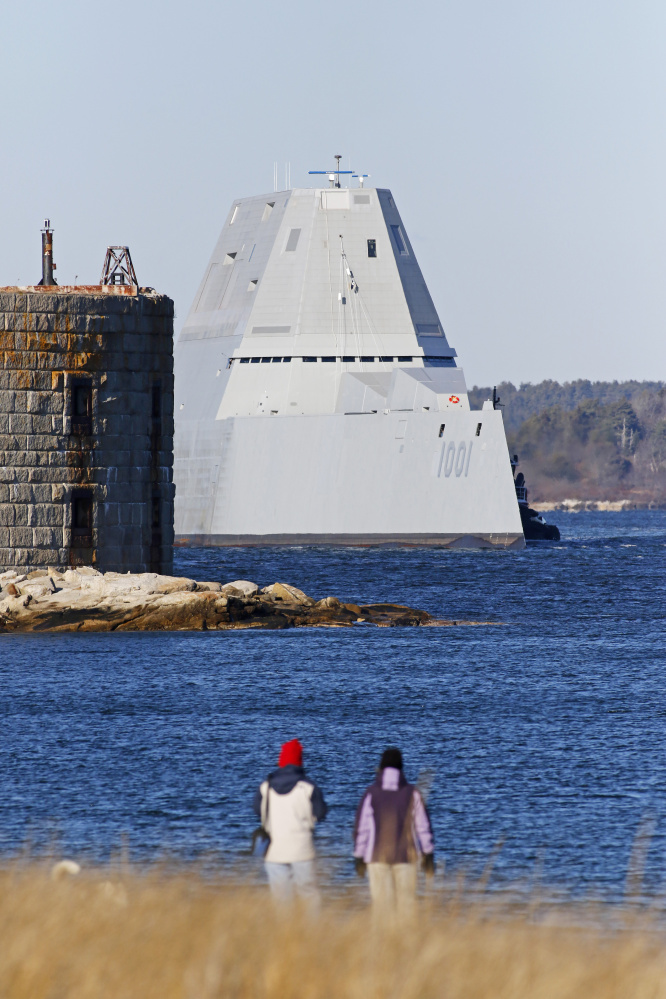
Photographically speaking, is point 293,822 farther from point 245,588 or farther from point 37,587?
point 245,588

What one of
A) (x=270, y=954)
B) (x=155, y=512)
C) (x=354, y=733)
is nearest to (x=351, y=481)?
(x=155, y=512)

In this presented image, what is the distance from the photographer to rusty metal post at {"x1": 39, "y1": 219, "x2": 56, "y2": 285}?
34.2 metres

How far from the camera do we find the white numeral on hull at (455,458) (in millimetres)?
61469

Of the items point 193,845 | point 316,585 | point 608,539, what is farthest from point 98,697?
point 608,539

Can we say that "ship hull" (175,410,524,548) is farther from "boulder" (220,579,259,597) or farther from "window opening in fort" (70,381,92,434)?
"window opening in fort" (70,381,92,434)

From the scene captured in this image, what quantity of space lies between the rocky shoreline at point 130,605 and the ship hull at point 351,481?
89.9 ft

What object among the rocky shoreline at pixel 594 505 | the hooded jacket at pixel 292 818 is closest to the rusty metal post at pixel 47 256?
the hooded jacket at pixel 292 818

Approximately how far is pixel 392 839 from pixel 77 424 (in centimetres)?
2446

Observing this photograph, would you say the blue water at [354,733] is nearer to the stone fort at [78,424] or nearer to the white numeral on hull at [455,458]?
the stone fort at [78,424]

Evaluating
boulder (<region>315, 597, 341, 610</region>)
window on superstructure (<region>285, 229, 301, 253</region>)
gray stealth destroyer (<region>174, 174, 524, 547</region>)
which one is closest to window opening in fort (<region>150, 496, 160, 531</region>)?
boulder (<region>315, 597, 341, 610</region>)

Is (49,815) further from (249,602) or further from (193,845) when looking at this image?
(249,602)

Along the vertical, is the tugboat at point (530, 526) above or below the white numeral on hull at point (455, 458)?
below

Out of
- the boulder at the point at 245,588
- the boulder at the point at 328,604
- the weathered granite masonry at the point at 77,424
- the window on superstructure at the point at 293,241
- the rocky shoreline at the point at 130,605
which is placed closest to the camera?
the rocky shoreline at the point at 130,605

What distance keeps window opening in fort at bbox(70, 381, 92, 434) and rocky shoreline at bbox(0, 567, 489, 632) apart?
299 centimetres
